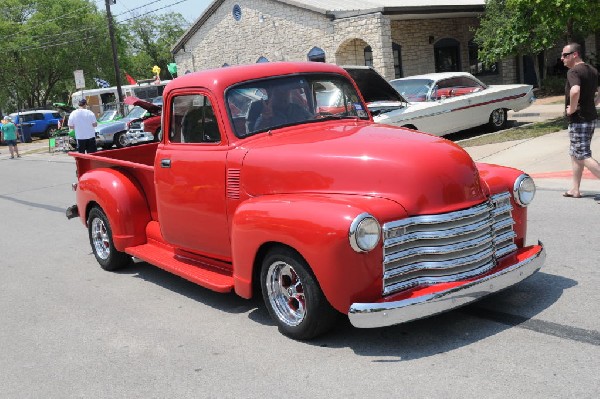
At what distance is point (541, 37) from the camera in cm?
1922

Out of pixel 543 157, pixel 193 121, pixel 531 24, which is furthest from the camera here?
Answer: pixel 531 24

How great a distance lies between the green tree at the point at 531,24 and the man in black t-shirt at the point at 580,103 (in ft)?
20.5

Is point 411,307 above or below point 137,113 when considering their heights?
below

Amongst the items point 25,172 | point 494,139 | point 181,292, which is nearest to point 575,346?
point 181,292

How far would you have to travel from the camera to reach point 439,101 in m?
14.3

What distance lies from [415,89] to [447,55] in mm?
13610

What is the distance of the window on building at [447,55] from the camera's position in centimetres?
2705

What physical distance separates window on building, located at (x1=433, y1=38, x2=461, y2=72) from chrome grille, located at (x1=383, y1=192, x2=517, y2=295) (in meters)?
23.6

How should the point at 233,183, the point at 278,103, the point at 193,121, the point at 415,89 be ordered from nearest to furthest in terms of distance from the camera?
the point at 233,183 → the point at 278,103 → the point at 193,121 → the point at 415,89

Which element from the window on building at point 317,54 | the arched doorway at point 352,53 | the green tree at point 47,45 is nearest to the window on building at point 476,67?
the arched doorway at point 352,53

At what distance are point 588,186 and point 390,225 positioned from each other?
19.4ft

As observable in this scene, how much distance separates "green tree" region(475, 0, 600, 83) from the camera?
13789mm

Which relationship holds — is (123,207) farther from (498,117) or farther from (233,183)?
(498,117)

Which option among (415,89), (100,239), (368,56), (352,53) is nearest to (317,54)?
(352,53)
